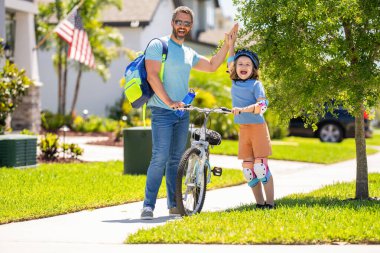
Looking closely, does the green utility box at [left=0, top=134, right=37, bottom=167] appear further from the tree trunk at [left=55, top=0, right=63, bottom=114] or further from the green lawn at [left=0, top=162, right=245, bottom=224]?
the tree trunk at [left=55, top=0, right=63, bottom=114]

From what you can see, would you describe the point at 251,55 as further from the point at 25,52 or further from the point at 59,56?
the point at 59,56

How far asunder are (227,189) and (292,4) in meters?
4.19

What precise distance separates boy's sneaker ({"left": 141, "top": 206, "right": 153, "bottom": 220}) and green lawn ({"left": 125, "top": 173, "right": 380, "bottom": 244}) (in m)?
0.66

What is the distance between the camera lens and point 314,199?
35.9ft

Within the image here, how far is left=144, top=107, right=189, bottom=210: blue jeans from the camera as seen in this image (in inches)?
373

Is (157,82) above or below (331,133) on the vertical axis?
above

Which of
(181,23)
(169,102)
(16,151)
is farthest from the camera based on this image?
(16,151)

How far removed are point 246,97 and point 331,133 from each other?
20.2m

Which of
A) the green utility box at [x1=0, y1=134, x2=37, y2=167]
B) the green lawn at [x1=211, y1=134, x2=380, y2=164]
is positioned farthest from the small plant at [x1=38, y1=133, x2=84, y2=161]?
the green lawn at [x1=211, y1=134, x2=380, y2=164]

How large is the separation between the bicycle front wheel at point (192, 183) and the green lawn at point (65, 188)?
5.22 feet

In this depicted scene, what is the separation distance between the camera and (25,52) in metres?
26.8

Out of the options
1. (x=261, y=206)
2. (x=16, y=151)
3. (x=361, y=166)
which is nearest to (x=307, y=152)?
(x=16, y=151)

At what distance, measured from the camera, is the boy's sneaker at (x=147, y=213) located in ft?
31.1

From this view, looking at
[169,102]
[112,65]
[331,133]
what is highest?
[112,65]
